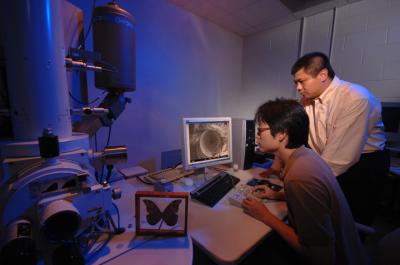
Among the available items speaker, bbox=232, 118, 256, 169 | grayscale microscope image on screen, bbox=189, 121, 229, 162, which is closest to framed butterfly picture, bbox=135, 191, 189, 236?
grayscale microscope image on screen, bbox=189, 121, 229, 162

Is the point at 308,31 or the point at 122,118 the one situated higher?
the point at 308,31

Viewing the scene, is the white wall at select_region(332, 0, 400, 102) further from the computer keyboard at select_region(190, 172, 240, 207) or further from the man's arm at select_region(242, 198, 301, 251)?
the man's arm at select_region(242, 198, 301, 251)

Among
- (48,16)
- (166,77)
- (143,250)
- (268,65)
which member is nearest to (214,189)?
(143,250)

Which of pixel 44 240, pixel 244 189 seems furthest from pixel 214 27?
pixel 44 240

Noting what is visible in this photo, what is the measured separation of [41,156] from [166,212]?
1.48 ft

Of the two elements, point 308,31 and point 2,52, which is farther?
point 308,31

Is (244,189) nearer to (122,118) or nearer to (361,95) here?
(361,95)

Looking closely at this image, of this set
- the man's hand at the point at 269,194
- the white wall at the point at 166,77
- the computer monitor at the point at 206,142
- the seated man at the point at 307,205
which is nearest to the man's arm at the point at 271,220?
the seated man at the point at 307,205

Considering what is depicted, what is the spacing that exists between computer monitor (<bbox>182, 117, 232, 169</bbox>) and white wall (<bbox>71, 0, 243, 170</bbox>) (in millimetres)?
A: 687

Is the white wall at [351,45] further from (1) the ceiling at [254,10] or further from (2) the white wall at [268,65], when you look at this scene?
(1) the ceiling at [254,10]

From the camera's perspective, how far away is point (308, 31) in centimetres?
219

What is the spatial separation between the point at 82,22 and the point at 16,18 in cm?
97

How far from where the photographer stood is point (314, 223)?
0.67 m

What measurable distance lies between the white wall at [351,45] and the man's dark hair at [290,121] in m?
1.70
